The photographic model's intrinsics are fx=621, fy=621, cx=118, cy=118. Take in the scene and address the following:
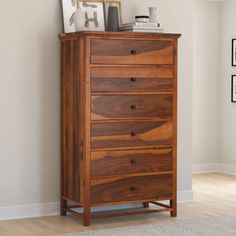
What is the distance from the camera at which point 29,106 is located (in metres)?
4.97

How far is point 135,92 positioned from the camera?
4844mm

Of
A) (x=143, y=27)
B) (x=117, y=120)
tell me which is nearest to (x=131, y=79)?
(x=117, y=120)

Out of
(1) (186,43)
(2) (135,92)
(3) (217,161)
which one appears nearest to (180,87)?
(1) (186,43)

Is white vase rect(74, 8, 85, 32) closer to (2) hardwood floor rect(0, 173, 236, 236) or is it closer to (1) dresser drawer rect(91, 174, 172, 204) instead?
(1) dresser drawer rect(91, 174, 172, 204)

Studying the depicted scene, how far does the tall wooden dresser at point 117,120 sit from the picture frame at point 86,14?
0.18 metres

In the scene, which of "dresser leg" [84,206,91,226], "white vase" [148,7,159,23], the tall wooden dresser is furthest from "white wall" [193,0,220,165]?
"dresser leg" [84,206,91,226]

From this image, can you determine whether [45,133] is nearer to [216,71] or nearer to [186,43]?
[186,43]

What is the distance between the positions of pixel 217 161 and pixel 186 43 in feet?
7.85

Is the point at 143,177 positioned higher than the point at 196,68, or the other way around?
the point at 196,68

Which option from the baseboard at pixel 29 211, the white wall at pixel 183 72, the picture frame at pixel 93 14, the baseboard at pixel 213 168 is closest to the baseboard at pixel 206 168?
the baseboard at pixel 213 168

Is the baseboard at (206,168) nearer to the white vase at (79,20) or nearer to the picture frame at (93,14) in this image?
the picture frame at (93,14)

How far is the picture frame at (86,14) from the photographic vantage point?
199 inches

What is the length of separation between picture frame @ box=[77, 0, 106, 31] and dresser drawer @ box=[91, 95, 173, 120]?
693mm

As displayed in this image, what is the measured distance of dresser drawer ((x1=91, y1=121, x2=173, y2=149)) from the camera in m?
4.71
